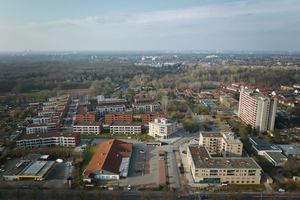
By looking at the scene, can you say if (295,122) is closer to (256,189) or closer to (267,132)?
(267,132)

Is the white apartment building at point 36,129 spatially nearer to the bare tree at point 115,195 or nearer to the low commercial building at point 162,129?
the low commercial building at point 162,129

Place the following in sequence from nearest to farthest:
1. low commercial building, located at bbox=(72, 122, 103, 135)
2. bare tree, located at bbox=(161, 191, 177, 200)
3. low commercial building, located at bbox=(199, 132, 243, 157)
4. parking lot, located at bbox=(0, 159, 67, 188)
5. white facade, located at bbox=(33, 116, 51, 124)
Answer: bare tree, located at bbox=(161, 191, 177, 200) < parking lot, located at bbox=(0, 159, 67, 188) < low commercial building, located at bbox=(199, 132, 243, 157) < low commercial building, located at bbox=(72, 122, 103, 135) < white facade, located at bbox=(33, 116, 51, 124)

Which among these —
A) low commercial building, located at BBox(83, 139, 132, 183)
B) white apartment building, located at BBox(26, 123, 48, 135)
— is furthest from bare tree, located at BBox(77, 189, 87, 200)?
white apartment building, located at BBox(26, 123, 48, 135)

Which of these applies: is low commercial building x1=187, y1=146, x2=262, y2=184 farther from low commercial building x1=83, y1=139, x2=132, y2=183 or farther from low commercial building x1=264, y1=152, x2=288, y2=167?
low commercial building x1=83, y1=139, x2=132, y2=183

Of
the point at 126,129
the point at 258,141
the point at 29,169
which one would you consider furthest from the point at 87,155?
the point at 258,141

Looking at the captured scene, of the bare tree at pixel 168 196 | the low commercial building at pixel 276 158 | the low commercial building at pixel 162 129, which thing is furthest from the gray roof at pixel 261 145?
the bare tree at pixel 168 196

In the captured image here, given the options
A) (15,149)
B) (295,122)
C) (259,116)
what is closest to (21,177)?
(15,149)
